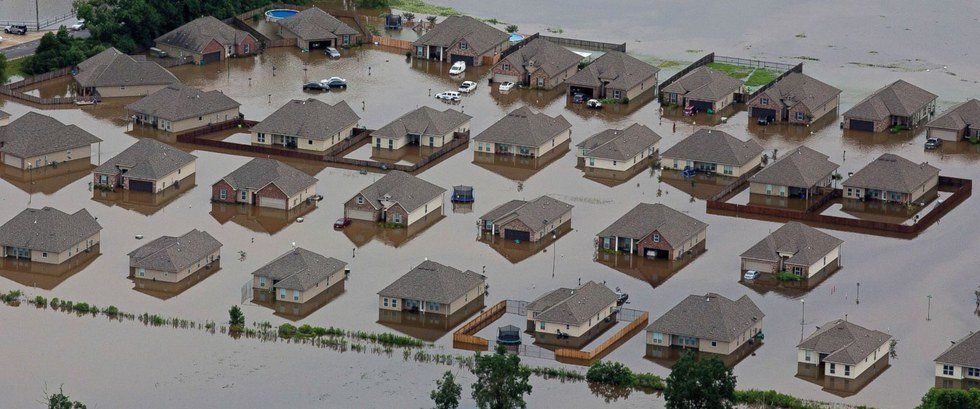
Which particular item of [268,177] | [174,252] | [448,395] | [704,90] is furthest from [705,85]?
[448,395]

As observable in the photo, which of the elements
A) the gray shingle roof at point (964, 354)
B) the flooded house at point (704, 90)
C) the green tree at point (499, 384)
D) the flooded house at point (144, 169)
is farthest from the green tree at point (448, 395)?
the flooded house at point (704, 90)

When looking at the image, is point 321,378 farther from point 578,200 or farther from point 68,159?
point 68,159

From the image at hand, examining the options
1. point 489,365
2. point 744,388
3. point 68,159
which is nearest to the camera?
point 489,365

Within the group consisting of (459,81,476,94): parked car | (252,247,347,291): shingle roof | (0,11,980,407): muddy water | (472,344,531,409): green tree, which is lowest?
(459,81,476,94): parked car

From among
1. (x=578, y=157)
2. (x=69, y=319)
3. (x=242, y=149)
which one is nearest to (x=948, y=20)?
(x=578, y=157)

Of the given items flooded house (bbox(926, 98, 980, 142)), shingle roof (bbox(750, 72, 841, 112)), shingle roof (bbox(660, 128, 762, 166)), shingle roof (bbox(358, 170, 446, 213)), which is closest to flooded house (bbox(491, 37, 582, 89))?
shingle roof (bbox(750, 72, 841, 112))

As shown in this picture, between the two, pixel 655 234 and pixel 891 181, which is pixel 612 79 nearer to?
pixel 891 181

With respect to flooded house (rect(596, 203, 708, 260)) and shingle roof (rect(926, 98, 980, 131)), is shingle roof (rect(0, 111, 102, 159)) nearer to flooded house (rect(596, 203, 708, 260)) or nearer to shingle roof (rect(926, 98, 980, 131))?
flooded house (rect(596, 203, 708, 260))
